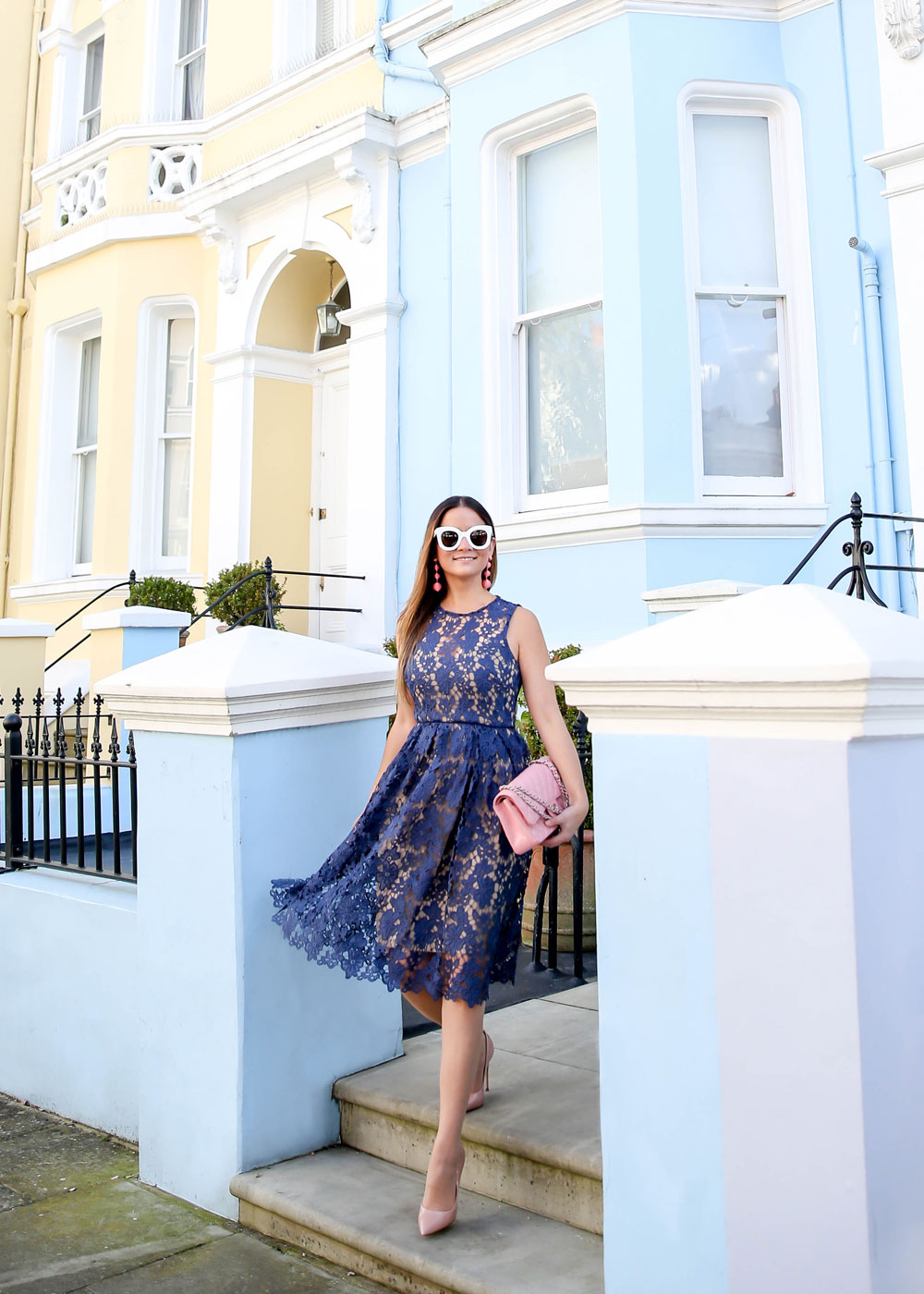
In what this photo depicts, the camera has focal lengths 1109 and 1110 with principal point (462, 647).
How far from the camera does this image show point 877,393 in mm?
6090

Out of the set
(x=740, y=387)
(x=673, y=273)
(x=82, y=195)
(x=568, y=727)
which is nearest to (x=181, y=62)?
(x=82, y=195)

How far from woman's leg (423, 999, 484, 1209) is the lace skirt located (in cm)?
6

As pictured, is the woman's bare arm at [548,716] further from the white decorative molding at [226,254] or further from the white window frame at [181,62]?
the white window frame at [181,62]

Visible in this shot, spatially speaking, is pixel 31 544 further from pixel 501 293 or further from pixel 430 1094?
pixel 430 1094

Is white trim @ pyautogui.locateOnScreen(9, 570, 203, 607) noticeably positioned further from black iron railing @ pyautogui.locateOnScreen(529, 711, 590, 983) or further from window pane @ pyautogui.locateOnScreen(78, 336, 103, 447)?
black iron railing @ pyautogui.locateOnScreen(529, 711, 590, 983)

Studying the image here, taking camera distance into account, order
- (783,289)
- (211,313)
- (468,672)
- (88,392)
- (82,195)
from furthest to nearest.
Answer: (88,392) < (82,195) < (211,313) < (783,289) < (468,672)

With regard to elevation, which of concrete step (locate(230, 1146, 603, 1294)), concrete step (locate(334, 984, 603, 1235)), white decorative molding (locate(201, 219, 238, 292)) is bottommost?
concrete step (locate(230, 1146, 603, 1294))

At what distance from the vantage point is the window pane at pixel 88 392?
11711 mm

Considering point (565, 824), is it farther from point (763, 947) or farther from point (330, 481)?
point (330, 481)

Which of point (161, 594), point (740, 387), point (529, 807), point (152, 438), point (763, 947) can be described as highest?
point (152, 438)

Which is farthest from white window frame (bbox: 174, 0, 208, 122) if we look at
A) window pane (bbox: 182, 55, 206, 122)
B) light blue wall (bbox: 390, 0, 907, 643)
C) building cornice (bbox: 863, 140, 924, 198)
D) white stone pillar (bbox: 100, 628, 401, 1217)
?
white stone pillar (bbox: 100, 628, 401, 1217)

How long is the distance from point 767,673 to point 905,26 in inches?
174

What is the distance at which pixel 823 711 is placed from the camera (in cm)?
192

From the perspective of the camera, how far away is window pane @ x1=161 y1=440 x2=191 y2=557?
10.7 metres
